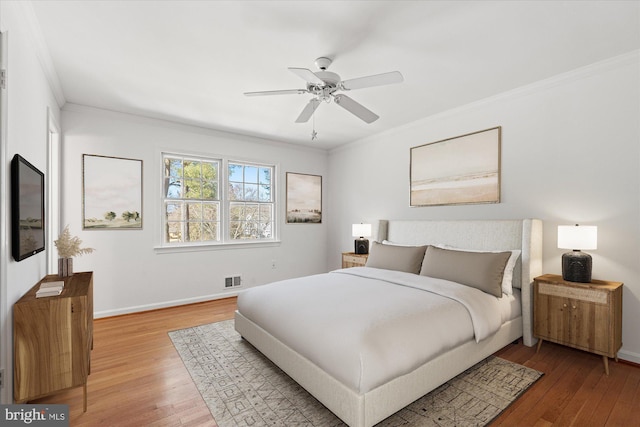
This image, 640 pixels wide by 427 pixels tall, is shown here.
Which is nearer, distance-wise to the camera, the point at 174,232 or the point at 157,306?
the point at 157,306

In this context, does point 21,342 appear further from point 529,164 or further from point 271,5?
point 529,164

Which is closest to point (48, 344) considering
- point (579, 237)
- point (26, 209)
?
point (26, 209)

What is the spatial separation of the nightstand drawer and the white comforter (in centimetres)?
61

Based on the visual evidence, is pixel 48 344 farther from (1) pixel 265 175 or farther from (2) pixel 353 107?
(1) pixel 265 175

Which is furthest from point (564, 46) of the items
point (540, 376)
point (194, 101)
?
point (194, 101)

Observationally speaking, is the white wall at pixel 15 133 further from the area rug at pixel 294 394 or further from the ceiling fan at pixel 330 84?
the ceiling fan at pixel 330 84

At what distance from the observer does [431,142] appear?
4.16 m

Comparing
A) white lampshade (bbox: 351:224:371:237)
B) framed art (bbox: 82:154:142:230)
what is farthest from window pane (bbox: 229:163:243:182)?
white lampshade (bbox: 351:224:371:237)

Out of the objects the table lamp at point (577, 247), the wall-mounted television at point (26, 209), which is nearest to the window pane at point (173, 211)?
the wall-mounted television at point (26, 209)

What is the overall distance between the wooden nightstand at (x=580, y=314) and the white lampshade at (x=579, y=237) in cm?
34

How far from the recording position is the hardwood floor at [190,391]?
75.4 inches

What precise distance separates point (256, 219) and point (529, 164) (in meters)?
4.01

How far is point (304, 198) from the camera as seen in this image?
5.73 meters

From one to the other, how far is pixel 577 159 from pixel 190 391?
13.1 ft
